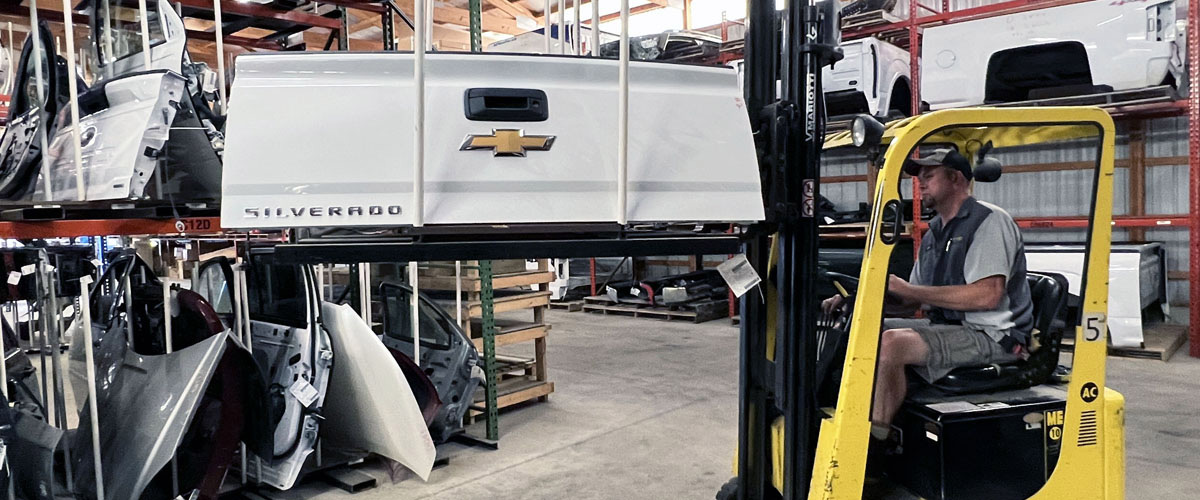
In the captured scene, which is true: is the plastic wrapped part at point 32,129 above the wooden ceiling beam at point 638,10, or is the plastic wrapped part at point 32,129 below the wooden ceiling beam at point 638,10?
below

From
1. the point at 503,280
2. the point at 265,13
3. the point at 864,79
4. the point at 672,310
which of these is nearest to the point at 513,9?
the point at 672,310

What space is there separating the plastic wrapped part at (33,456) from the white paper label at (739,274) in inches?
122

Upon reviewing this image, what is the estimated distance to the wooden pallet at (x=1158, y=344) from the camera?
7031 mm

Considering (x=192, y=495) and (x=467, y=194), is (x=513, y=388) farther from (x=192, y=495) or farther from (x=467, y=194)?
(x=467, y=194)

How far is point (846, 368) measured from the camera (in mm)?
2426

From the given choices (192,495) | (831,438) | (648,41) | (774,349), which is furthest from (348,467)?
(648,41)

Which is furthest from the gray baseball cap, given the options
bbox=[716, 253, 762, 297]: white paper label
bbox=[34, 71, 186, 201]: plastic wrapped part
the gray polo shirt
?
bbox=[34, 71, 186, 201]: plastic wrapped part

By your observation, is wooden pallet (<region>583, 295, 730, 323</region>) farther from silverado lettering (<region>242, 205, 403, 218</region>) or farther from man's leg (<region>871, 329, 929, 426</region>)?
silverado lettering (<region>242, 205, 403, 218</region>)

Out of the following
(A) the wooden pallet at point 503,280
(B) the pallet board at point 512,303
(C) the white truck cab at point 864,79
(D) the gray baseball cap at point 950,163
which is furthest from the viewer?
(C) the white truck cab at point 864,79

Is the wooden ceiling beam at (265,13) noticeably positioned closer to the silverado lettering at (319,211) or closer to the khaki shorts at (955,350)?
the silverado lettering at (319,211)

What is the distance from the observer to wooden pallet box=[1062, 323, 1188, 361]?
7.03 metres

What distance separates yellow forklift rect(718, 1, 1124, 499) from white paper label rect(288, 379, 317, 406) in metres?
2.43

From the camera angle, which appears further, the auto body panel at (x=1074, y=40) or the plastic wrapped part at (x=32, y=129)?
the auto body panel at (x=1074, y=40)

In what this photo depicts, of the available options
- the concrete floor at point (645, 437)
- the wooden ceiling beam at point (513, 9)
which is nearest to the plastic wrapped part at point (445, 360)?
the concrete floor at point (645, 437)
